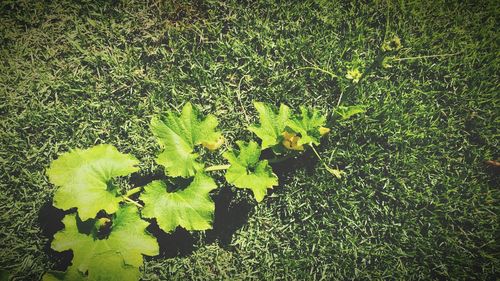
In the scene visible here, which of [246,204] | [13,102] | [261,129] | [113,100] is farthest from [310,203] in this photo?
[13,102]

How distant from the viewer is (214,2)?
10.2 feet

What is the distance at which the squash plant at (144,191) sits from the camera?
244 cm

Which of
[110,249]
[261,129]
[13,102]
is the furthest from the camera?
[13,102]

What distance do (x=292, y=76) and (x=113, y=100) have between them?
1.46 m

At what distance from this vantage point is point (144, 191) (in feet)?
8.32

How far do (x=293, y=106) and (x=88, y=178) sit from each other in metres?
1.62

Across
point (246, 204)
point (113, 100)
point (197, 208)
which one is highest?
point (113, 100)

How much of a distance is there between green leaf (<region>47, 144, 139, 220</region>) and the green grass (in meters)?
0.41

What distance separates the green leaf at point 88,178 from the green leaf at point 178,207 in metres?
0.22

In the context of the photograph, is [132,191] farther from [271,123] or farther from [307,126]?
[307,126]

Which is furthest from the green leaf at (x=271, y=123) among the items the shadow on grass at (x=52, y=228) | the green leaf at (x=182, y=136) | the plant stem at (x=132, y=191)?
the shadow on grass at (x=52, y=228)

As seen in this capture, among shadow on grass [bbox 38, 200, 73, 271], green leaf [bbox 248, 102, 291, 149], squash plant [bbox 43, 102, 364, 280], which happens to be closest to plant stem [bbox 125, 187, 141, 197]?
squash plant [bbox 43, 102, 364, 280]

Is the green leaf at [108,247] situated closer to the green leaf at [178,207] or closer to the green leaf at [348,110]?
the green leaf at [178,207]

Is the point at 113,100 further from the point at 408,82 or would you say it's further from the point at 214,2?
the point at 408,82
